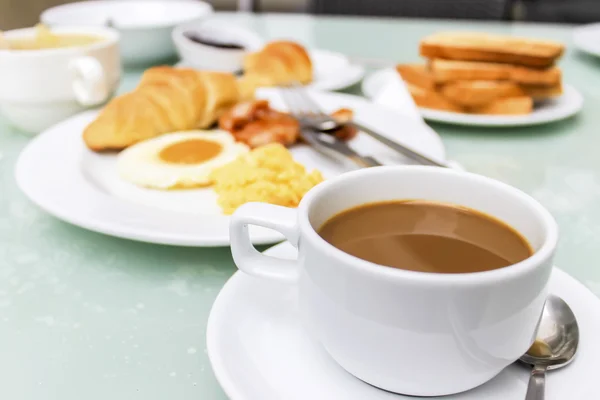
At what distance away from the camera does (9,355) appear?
0.60 m

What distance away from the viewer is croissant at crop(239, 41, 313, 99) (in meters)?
1.45

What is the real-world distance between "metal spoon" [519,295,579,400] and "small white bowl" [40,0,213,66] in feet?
4.49

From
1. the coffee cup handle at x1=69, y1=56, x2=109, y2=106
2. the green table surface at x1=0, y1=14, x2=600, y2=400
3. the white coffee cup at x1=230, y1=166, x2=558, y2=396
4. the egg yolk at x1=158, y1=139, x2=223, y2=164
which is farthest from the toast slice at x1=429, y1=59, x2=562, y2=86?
the white coffee cup at x1=230, y1=166, x2=558, y2=396

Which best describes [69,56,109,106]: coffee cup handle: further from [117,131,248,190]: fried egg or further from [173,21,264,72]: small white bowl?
[173,21,264,72]: small white bowl

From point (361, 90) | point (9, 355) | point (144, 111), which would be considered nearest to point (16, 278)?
point (9, 355)

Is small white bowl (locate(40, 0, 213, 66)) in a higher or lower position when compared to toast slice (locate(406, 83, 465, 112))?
higher

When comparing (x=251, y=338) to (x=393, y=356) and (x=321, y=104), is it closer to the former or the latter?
(x=393, y=356)

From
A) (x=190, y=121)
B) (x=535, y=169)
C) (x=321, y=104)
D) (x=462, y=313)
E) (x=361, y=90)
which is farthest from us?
(x=361, y=90)

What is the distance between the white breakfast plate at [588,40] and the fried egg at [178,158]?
117 cm

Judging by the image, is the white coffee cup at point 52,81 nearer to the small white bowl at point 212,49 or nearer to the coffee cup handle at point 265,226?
the small white bowl at point 212,49

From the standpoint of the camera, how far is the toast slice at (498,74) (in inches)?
51.9

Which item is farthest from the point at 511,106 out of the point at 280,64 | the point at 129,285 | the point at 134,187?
the point at 129,285

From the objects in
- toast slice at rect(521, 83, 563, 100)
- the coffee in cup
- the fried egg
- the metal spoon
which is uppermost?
the coffee in cup

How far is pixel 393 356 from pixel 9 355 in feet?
1.30
